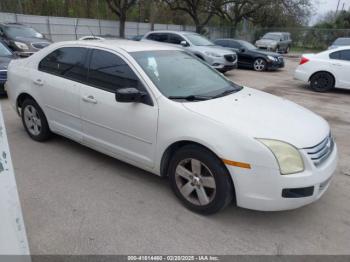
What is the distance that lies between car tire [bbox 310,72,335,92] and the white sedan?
695 centimetres

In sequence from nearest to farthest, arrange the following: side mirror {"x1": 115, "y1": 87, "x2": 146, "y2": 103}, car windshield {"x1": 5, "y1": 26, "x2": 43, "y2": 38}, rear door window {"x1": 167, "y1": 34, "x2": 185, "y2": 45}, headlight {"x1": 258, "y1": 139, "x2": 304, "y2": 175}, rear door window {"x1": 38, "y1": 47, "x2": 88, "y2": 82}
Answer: headlight {"x1": 258, "y1": 139, "x2": 304, "y2": 175}
side mirror {"x1": 115, "y1": 87, "x2": 146, "y2": 103}
rear door window {"x1": 38, "y1": 47, "x2": 88, "y2": 82}
car windshield {"x1": 5, "y1": 26, "x2": 43, "y2": 38}
rear door window {"x1": 167, "y1": 34, "x2": 185, "y2": 45}

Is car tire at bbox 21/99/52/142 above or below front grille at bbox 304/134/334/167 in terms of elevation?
below

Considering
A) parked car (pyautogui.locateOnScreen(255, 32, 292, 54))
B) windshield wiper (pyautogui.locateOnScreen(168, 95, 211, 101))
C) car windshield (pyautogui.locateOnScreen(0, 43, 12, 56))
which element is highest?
windshield wiper (pyautogui.locateOnScreen(168, 95, 211, 101))

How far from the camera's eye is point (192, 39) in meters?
12.4

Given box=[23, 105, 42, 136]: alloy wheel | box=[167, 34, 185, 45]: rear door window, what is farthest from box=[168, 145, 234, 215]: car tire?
box=[167, 34, 185, 45]: rear door window

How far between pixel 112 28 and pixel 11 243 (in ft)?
83.9

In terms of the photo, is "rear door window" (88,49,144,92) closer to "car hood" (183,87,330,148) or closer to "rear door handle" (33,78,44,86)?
"car hood" (183,87,330,148)

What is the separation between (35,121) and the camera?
4.73 meters

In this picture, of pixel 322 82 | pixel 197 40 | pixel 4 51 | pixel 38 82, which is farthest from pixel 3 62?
pixel 322 82

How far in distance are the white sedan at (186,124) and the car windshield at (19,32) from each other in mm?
8874

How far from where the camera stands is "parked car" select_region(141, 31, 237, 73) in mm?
11664

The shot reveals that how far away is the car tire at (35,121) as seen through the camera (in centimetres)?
459

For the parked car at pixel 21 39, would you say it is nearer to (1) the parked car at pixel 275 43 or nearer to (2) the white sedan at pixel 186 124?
(2) the white sedan at pixel 186 124

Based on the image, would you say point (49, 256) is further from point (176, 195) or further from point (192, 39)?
point (192, 39)
